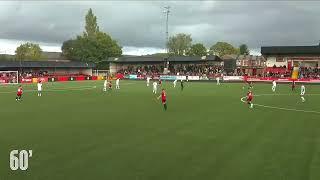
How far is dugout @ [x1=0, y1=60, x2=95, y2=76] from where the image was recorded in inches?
3656

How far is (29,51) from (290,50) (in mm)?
91233

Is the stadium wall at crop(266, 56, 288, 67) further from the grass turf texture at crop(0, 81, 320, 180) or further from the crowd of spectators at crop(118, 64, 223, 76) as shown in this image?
the grass turf texture at crop(0, 81, 320, 180)

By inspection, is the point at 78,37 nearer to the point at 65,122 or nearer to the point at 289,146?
the point at 65,122

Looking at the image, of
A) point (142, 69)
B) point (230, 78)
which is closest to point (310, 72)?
point (230, 78)

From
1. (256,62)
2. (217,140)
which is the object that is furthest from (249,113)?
(256,62)

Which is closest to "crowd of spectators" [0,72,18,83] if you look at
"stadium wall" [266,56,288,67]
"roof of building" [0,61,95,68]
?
"roof of building" [0,61,95,68]

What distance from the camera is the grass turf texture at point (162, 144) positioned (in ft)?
42.9

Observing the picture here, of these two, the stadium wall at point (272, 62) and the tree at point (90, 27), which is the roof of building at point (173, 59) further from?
the tree at point (90, 27)

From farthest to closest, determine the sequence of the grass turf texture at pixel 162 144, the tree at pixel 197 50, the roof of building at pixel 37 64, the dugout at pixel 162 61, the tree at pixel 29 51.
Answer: the tree at pixel 197 50, the tree at pixel 29 51, the dugout at pixel 162 61, the roof of building at pixel 37 64, the grass turf texture at pixel 162 144

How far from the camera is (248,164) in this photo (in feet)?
46.2

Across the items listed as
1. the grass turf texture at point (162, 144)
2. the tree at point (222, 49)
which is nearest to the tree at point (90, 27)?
the tree at point (222, 49)

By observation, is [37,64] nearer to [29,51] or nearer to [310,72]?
[29,51]

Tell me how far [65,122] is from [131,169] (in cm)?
1110

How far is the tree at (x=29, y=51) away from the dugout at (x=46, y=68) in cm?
3885
